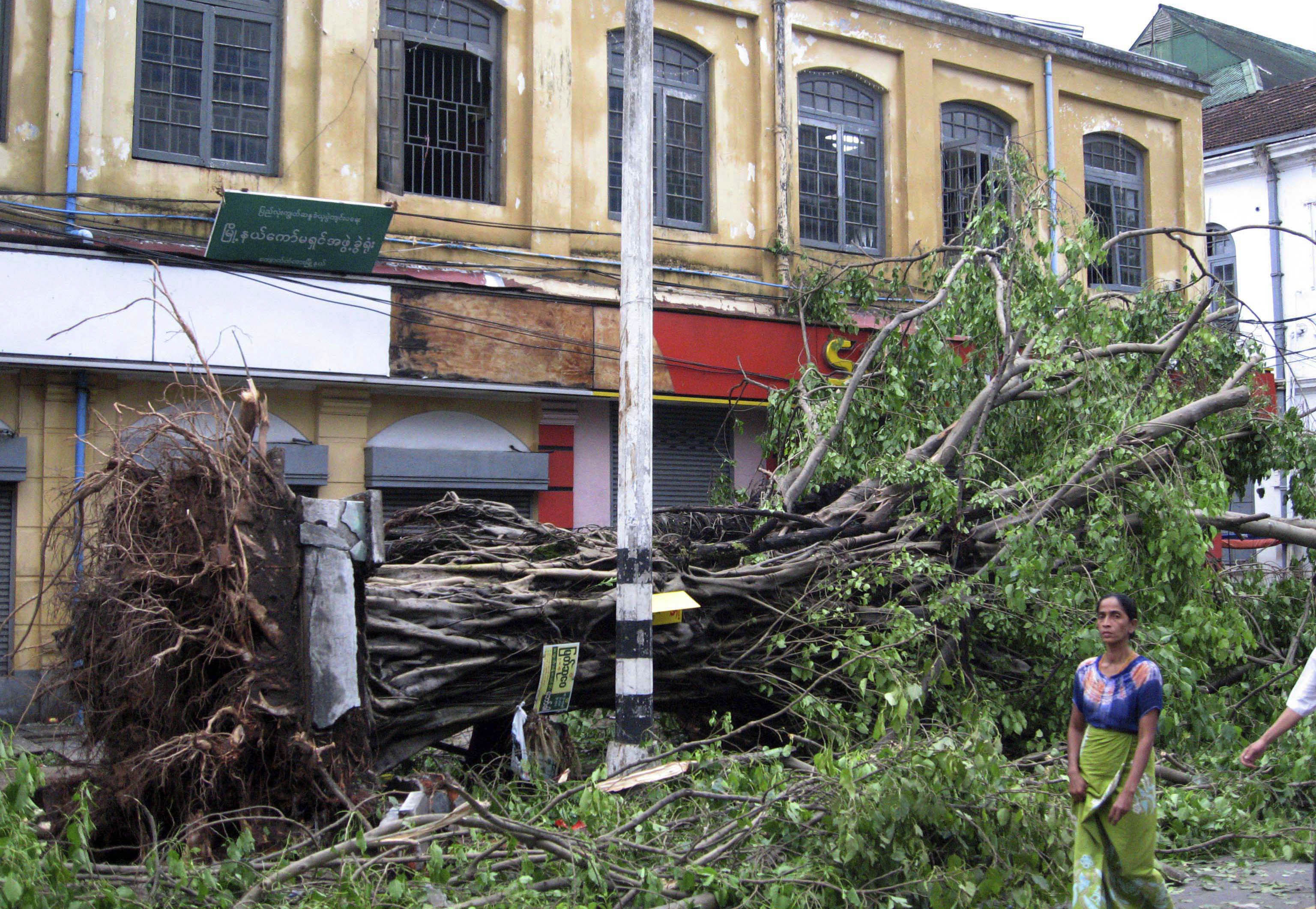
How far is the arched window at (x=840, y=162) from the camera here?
1488 centimetres

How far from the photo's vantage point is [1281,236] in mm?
23375

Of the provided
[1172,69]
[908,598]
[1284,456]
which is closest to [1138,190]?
[1172,69]

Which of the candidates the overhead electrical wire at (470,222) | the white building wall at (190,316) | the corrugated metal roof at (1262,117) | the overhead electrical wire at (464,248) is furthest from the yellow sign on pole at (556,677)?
the corrugated metal roof at (1262,117)

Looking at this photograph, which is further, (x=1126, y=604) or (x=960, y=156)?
(x=960, y=156)

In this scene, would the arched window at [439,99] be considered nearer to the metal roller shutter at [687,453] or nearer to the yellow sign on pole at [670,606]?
the metal roller shutter at [687,453]

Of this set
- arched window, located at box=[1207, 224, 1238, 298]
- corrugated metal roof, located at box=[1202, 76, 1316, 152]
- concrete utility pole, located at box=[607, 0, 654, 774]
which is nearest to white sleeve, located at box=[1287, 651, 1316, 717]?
concrete utility pole, located at box=[607, 0, 654, 774]

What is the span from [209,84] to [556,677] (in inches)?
302

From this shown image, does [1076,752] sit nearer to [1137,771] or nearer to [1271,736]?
[1137,771]

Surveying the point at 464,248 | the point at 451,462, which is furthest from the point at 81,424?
the point at 464,248

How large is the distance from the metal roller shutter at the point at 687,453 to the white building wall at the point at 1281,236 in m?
12.7

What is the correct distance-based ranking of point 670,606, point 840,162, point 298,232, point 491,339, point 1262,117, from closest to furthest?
point 670,606 < point 298,232 < point 491,339 < point 840,162 < point 1262,117

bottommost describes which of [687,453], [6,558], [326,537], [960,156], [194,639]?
[194,639]

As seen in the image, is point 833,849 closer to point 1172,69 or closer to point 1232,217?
point 1172,69

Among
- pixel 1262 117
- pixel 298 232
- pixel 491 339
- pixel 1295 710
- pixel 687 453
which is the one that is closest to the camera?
pixel 1295 710
